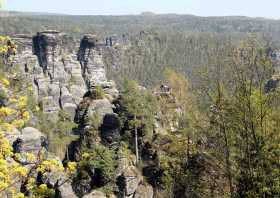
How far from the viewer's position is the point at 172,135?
3612 centimetres

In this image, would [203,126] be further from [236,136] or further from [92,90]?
[92,90]

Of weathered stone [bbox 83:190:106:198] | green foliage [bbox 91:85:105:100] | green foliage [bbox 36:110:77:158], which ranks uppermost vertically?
green foliage [bbox 91:85:105:100]

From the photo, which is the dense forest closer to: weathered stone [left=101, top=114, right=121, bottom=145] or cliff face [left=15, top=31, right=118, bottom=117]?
weathered stone [left=101, top=114, right=121, bottom=145]

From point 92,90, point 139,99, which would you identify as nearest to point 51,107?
point 92,90

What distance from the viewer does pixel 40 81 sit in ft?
344

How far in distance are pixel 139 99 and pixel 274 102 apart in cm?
2932

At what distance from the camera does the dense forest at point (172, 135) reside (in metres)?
9.26

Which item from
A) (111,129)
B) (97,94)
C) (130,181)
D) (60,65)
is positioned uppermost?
(97,94)

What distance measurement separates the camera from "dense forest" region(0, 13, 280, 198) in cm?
926

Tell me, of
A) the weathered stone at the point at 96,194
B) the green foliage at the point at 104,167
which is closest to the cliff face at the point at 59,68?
the green foliage at the point at 104,167

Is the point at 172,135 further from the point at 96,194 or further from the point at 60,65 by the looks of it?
the point at 60,65

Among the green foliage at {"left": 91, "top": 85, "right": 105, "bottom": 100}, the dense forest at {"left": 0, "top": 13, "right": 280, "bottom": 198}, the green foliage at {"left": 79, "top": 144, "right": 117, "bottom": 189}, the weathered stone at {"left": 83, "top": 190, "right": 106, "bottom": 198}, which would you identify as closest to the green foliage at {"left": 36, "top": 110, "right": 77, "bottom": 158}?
the dense forest at {"left": 0, "top": 13, "right": 280, "bottom": 198}

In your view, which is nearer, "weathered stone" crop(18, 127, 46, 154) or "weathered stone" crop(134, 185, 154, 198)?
"weathered stone" crop(134, 185, 154, 198)

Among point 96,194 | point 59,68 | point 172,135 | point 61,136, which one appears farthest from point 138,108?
point 59,68
